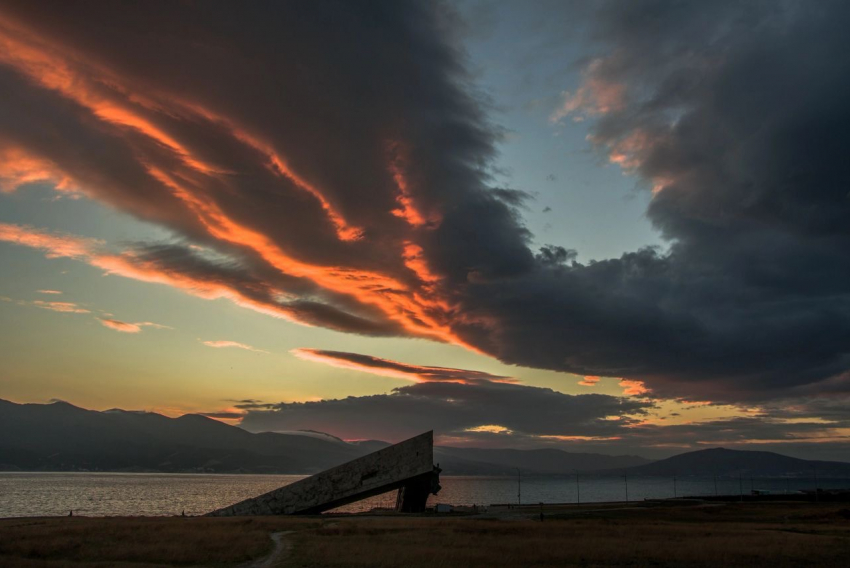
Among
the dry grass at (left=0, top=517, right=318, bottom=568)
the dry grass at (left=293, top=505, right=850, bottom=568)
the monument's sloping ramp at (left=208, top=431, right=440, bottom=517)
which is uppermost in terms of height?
the monument's sloping ramp at (left=208, top=431, right=440, bottom=517)

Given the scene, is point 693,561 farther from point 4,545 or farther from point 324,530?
point 4,545

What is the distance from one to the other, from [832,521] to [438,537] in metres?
36.2

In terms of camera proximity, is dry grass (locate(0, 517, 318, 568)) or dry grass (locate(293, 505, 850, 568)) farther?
dry grass (locate(293, 505, 850, 568))

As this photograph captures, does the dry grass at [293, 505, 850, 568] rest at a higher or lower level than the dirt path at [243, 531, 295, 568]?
higher

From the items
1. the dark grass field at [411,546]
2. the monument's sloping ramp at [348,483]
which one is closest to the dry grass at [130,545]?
the dark grass field at [411,546]

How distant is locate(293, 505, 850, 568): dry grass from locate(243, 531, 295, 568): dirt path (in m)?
0.63

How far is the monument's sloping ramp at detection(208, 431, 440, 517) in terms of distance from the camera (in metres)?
52.0

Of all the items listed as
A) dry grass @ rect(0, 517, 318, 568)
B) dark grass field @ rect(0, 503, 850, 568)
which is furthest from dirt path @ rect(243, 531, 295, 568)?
dry grass @ rect(0, 517, 318, 568)

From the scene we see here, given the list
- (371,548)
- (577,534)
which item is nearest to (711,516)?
(577,534)

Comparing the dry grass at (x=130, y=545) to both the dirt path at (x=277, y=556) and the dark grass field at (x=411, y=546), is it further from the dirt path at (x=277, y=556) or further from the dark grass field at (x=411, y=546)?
the dirt path at (x=277, y=556)

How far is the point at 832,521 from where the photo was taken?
4794 cm

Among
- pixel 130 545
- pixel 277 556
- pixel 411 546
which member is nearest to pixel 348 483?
pixel 411 546

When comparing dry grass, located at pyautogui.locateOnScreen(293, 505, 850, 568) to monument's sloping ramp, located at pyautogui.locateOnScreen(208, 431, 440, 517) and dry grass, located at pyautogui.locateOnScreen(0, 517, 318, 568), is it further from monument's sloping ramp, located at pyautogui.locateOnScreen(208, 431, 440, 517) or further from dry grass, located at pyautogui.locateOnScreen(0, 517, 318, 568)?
monument's sloping ramp, located at pyautogui.locateOnScreen(208, 431, 440, 517)

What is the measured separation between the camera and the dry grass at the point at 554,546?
78.0ft
